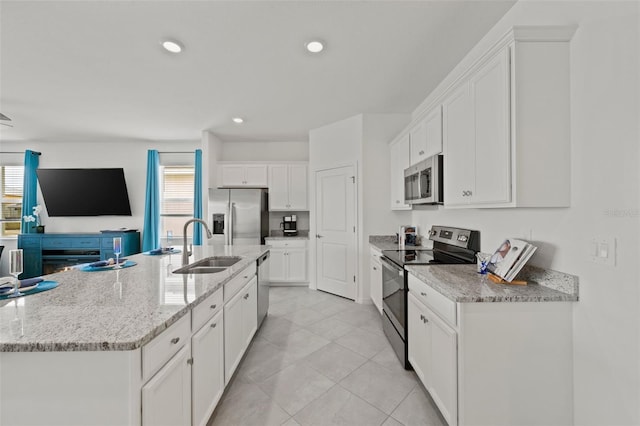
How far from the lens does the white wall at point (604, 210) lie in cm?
108

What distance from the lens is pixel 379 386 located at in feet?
6.09

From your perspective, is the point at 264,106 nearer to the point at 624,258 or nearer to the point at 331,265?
the point at 331,265

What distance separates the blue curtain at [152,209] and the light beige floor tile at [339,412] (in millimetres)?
4493

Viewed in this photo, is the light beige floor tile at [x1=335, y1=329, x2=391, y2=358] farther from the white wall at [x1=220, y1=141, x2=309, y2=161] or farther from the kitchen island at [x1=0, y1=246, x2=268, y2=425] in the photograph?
the white wall at [x1=220, y1=141, x2=309, y2=161]

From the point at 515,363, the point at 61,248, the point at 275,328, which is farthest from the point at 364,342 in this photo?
the point at 61,248

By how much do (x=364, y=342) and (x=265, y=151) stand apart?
12.9 feet

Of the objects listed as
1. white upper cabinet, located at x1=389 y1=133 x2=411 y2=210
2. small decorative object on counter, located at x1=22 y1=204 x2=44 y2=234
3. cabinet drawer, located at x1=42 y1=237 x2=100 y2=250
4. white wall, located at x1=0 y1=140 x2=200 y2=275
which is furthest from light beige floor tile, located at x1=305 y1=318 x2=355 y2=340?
small decorative object on counter, located at x1=22 y1=204 x2=44 y2=234

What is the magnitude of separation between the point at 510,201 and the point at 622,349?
0.79 m

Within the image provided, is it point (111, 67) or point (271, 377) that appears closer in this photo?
point (271, 377)

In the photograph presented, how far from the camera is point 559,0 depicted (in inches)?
55.4

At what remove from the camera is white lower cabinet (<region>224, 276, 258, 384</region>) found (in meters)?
1.71

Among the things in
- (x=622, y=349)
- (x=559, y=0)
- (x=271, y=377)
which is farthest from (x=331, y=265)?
(x=559, y=0)

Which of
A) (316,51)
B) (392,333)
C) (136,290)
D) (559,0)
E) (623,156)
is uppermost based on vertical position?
(316,51)

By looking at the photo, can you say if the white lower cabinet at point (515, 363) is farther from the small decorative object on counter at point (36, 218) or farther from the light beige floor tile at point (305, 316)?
the small decorative object on counter at point (36, 218)
